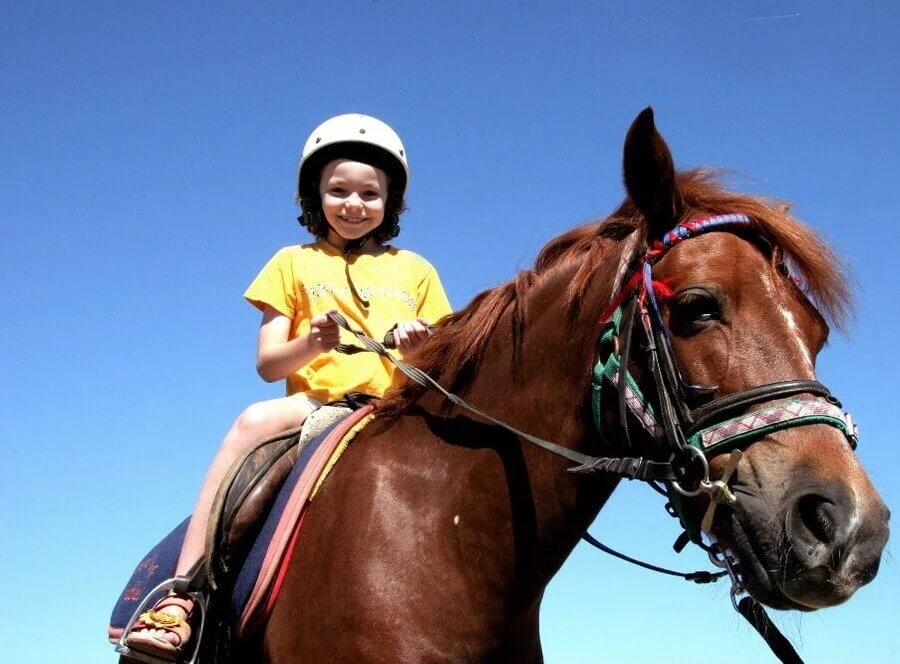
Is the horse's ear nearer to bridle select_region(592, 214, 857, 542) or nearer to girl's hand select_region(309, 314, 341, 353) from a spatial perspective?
bridle select_region(592, 214, 857, 542)

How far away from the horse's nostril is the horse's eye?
73 centimetres

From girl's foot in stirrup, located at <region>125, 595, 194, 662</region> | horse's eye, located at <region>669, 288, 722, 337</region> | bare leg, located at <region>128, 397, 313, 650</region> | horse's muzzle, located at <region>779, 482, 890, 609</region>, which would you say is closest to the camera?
horse's muzzle, located at <region>779, 482, 890, 609</region>

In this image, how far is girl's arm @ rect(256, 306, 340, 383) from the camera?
4.61m

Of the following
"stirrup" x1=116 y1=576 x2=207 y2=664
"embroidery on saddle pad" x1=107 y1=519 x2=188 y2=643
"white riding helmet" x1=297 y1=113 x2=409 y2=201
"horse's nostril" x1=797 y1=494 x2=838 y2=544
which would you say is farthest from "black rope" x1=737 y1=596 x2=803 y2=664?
"white riding helmet" x1=297 y1=113 x2=409 y2=201

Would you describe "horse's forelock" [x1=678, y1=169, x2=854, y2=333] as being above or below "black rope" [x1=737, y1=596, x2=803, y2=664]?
above

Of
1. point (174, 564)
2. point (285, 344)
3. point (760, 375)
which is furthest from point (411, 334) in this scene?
point (760, 375)

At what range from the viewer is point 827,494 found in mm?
3057

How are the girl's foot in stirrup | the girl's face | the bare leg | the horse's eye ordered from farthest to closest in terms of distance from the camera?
the girl's face
the bare leg
the girl's foot in stirrup
the horse's eye

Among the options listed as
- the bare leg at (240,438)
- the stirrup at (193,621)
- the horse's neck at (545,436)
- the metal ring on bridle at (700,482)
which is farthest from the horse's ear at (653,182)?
the stirrup at (193,621)

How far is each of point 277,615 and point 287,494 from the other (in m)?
0.53

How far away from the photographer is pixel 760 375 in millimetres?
3326

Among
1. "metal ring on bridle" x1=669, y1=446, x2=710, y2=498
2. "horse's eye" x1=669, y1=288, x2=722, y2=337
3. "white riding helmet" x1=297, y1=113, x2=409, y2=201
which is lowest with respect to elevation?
"metal ring on bridle" x1=669, y1=446, x2=710, y2=498

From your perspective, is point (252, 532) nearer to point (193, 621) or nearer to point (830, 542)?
point (193, 621)

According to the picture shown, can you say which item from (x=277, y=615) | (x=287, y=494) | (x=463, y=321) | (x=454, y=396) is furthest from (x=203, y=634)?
(x=463, y=321)
